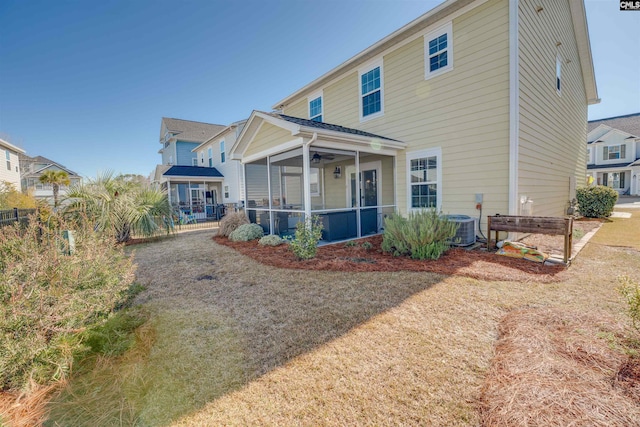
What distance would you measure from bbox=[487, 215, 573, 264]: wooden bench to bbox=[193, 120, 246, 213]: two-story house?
14096mm

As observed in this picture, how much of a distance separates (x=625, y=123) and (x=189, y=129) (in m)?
46.6

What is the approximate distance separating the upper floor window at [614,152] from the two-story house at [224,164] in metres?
37.0

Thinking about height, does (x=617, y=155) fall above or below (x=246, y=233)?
above

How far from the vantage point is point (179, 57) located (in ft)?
43.2

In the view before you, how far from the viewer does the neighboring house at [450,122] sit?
6.36 meters

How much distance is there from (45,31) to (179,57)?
4.80 meters

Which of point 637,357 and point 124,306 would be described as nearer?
point 637,357

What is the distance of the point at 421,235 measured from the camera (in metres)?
5.38

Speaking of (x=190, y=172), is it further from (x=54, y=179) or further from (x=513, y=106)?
(x=513, y=106)

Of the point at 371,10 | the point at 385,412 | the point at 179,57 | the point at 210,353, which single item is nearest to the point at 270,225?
the point at 210,353

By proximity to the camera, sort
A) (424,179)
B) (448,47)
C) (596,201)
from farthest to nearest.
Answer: (596,201) < (424,179) < (448,47)

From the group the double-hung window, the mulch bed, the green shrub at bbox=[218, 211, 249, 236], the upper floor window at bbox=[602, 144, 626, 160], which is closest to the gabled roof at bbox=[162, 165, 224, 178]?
the green shrub at bbox=[218, 211, 249, 236]

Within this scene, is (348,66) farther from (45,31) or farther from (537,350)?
(45,31)

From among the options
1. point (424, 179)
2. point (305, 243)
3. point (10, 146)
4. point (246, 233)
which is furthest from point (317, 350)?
point (10, 146)
